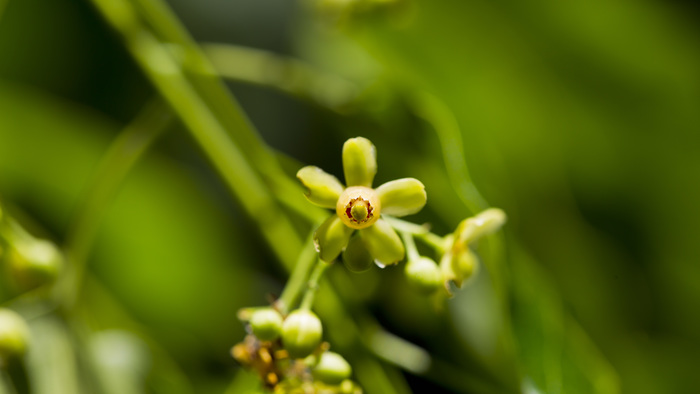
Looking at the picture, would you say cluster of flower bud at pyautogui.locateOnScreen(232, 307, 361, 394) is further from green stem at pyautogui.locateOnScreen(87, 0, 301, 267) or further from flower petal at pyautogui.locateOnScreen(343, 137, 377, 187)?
green stem at pyautogui.locateOnScreen(87, 0, 301, 267)

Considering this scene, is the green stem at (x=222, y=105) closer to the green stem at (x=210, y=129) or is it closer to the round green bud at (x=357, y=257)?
the green stem at (x=210, y=129)

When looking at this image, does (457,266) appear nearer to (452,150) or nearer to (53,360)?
(452,150)

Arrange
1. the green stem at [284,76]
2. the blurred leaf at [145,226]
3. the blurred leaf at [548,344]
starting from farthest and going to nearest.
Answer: the blurred leaf at [145,226] < the green stem at [284,76] < the blurred leaf at [548,344]

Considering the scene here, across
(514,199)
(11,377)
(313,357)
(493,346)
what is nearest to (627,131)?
(514,199)

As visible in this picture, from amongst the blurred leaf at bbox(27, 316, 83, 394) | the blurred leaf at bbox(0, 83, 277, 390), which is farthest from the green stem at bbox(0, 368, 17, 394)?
the blurred leaf at bbox(0, 83, 277, 390)

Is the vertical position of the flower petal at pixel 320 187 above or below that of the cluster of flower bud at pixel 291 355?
above

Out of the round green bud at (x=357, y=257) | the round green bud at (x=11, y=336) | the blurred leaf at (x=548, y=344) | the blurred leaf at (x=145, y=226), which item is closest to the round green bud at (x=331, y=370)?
the round green bud at (x=357, y=257)

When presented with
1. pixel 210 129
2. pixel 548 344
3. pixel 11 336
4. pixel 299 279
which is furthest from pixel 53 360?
pixel 548 344
